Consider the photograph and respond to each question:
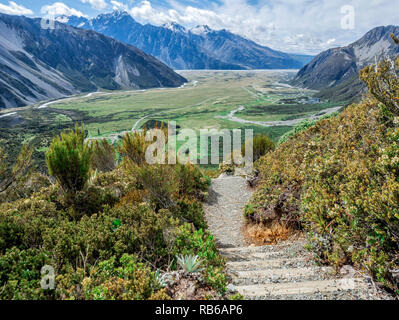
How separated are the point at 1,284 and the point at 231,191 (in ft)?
27.8

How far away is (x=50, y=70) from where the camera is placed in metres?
154

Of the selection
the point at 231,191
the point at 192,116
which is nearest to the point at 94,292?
the point at 231,191

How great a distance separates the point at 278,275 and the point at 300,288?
1.52 feet

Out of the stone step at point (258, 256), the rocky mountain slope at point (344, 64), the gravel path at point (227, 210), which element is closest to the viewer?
the stone step at point (258, 256)

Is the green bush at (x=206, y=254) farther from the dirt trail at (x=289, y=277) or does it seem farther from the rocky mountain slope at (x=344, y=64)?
the rocky mountain slope at (x=344, y=64)

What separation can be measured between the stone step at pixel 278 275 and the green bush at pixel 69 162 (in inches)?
195

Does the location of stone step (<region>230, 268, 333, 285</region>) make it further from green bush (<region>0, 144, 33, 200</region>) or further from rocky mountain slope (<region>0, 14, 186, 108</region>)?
rocky mountain slope (<region>0, 14, 186, 108</region>)

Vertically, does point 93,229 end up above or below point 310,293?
above

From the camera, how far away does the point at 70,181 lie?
21.9 feet

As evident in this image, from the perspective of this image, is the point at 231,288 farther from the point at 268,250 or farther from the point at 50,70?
the point at 50,70

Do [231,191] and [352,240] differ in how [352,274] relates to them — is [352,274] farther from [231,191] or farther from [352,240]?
[231,191]

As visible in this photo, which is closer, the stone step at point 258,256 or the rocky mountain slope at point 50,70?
the stone step at point 258,256

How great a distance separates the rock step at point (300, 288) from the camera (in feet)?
10.2

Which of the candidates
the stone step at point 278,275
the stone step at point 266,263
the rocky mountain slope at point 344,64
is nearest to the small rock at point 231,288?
the stone step at point 278,275
